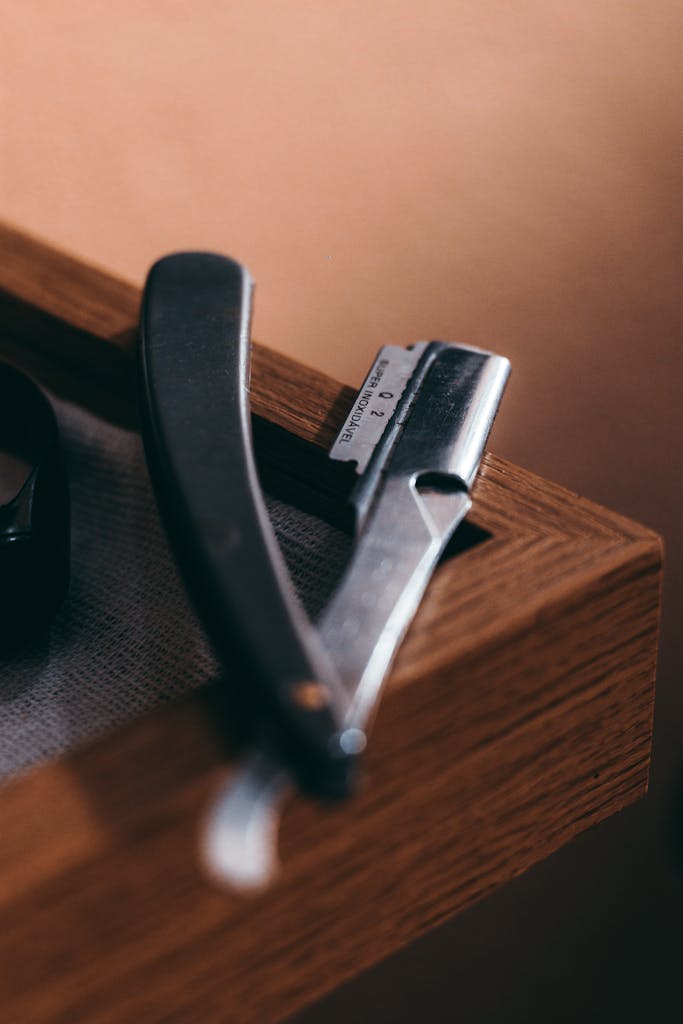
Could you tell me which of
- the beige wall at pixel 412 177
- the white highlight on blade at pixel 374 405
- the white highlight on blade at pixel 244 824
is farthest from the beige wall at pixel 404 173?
the white highlight on blade at pixel 244 824

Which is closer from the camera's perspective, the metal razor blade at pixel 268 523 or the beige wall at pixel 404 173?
the metal razor blade at pixel 268 523

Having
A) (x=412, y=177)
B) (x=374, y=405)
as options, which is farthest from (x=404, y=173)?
(x=374, y=405)

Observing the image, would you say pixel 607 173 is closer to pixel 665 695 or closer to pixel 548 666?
pixel 665 695

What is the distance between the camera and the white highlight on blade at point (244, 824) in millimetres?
127

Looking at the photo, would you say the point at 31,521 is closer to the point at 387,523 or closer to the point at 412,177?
the point at 387,523

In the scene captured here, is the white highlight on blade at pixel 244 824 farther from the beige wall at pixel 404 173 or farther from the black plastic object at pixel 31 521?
the beige wall at pixel 404 173

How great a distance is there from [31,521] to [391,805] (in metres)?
0.09

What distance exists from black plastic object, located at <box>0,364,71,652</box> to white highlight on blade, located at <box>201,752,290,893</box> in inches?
2.9

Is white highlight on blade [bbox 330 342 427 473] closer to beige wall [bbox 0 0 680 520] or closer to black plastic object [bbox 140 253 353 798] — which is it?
black plastic object [bbox 140 253 353 798]

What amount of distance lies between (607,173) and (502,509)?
1.74 feet

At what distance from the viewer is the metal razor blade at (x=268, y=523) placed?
0.13 metres

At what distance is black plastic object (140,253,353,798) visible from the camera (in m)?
0.13

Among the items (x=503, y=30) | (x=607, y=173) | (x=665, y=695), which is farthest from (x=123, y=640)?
(x=503, y=30)

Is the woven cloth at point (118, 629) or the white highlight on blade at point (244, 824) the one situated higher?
the white highlight on blade at point (244, 824)
